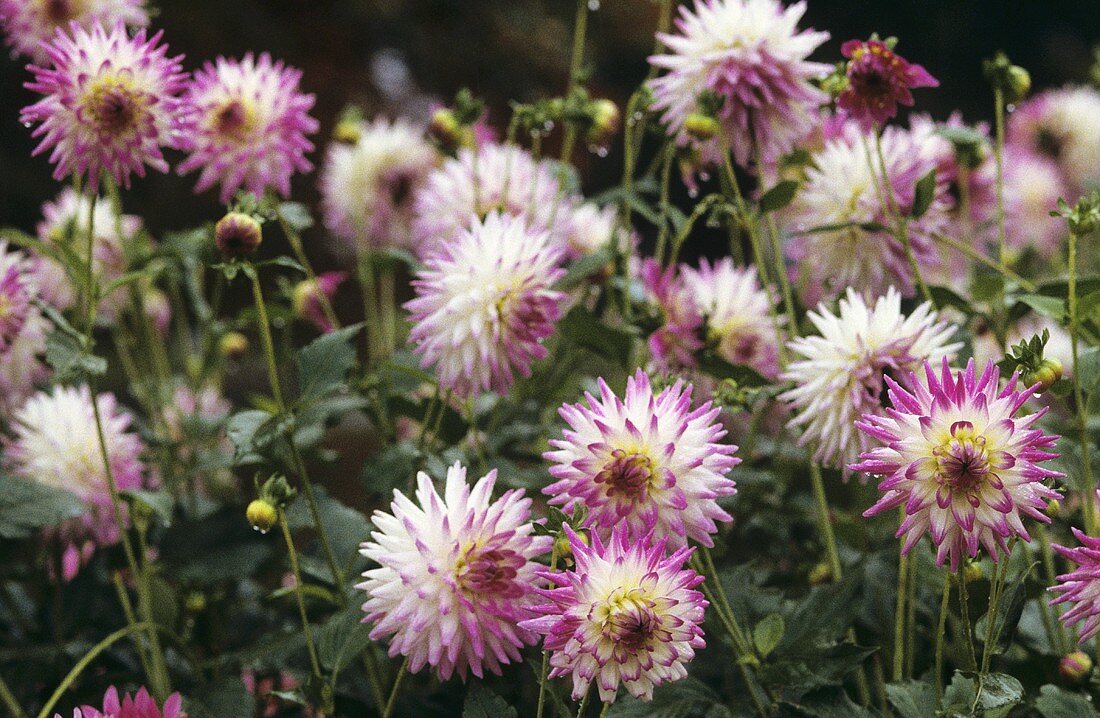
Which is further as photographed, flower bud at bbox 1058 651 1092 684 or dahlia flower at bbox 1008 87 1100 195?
dahlia flower at bbox 1008 87 1100 195

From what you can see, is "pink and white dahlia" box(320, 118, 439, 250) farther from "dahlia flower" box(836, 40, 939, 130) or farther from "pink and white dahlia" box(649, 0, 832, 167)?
"dahlia flower" box(836, 40, 939, 130)

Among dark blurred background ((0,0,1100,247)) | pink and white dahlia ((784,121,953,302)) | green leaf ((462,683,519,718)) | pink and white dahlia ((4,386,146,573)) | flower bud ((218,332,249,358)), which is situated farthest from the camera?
dark blurred background ((0,0,1100,247))

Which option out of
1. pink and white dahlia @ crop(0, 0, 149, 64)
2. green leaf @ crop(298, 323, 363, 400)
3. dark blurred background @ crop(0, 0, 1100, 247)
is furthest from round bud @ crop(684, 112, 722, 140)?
dark blurred background @ crop(0, 0, 1100, 247)

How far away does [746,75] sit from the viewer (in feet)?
2.62

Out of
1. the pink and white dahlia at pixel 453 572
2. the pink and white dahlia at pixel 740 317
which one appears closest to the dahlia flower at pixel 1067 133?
the pink and white dahlia at pixel 740 317

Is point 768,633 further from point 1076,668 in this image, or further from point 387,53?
point 387,53

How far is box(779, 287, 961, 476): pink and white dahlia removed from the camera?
661 millimetres

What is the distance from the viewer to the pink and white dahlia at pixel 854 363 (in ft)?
2.17

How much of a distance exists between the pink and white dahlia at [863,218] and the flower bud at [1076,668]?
12.0 inches

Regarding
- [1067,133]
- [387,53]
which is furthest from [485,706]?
[387,53]

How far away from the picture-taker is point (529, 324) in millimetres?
719

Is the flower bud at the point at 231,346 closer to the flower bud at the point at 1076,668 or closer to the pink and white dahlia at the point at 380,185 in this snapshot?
the pink and white dahlia at the point at 380,185

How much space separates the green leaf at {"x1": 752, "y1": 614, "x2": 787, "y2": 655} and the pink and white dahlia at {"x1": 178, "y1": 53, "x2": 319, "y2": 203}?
0.51 meters

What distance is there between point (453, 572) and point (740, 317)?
456 millimetres
